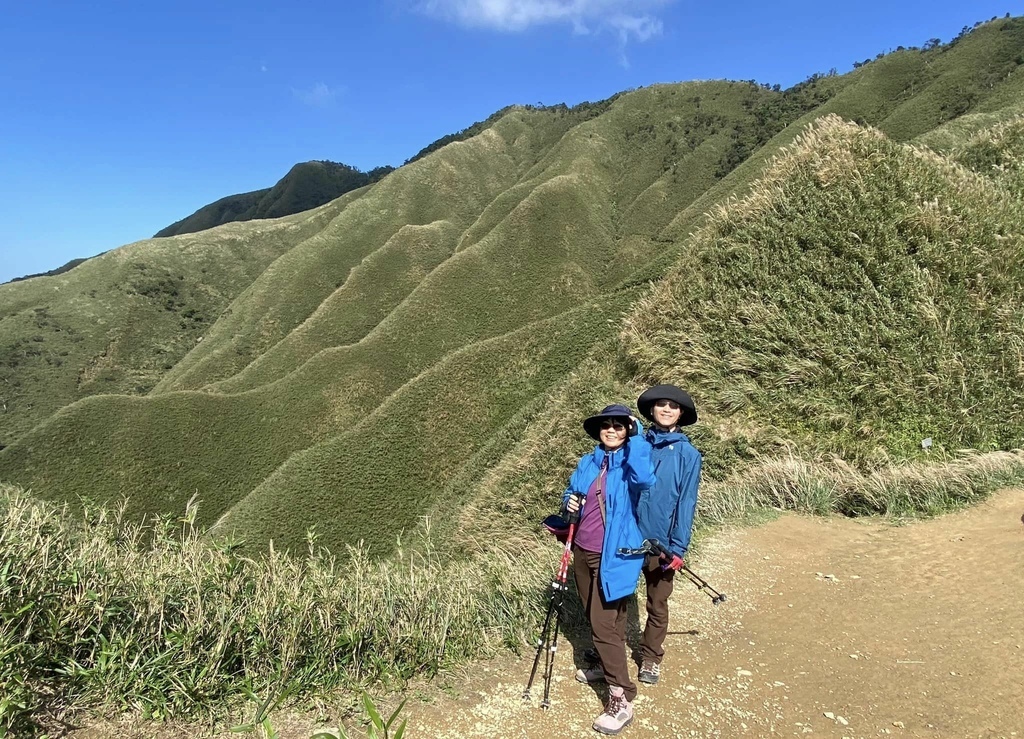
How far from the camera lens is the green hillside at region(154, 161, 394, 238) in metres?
179

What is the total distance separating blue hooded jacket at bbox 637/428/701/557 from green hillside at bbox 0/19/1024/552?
3.96m

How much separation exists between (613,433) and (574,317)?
29025 mm

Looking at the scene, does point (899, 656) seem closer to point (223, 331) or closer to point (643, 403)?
point (643, 403)

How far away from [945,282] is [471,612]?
13.1m

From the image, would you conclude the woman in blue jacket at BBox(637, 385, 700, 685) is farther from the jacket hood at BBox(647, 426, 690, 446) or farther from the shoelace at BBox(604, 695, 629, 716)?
the shoelace at BBox(604, 695, 629, 716)

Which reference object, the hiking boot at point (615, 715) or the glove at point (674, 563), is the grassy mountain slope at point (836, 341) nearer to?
the glove at point (674, 563)

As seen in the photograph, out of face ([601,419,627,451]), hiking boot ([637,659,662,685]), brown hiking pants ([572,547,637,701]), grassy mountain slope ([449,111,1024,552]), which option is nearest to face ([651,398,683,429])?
face ([601,419,627,451])

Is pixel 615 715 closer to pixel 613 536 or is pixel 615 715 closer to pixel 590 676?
pixel 590 676

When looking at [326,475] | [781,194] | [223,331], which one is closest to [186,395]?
[326,475]

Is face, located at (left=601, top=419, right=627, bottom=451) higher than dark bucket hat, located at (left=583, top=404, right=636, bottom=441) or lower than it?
lower

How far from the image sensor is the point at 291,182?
607ft

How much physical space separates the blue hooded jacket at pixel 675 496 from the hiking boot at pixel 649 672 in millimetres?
1089

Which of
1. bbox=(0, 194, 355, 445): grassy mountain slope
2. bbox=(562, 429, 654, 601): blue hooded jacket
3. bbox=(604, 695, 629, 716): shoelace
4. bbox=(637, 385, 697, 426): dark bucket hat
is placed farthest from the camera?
bbox=(0, 194, 355, 445): grassy mountain slope

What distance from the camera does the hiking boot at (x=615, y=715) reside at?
4.51m
